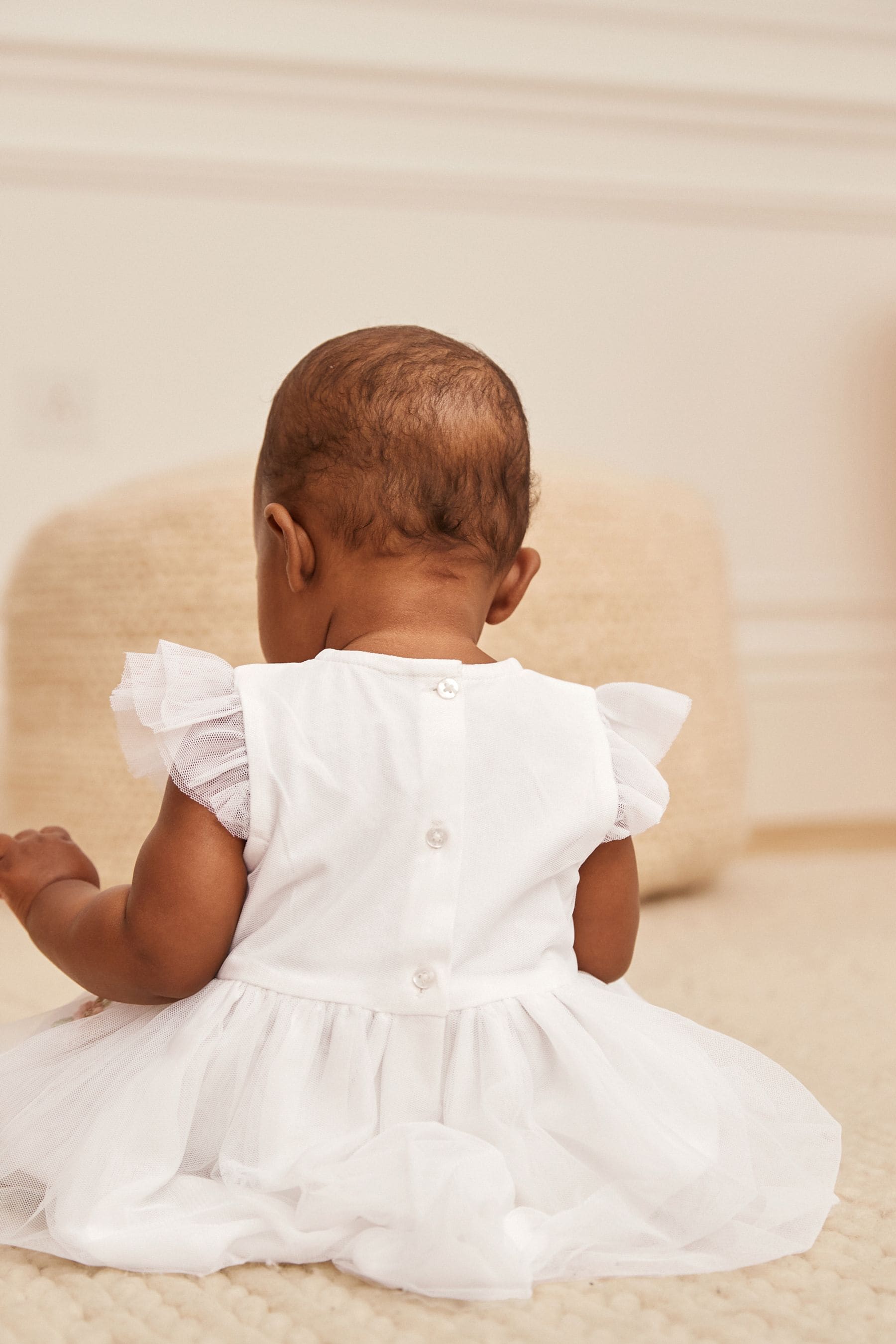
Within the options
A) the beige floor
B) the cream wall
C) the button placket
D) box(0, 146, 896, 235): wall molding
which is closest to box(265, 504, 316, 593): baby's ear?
the button placket

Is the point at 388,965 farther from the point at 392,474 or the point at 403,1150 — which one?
the point at 392,474

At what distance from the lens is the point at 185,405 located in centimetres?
186

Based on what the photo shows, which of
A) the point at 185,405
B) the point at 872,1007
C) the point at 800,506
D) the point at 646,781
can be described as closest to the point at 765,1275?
the point at 646,781

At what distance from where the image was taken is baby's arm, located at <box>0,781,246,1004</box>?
64 centimetres

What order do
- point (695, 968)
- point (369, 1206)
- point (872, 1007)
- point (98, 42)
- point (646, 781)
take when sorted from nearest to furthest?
point (369, 1206)
point (646, 781)
point (872, 1007)
point (695, 968)
point (98, 42)

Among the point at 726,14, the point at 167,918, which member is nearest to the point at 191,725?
the point at 167,918

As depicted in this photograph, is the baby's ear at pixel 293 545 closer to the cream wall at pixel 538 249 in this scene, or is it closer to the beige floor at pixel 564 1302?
the beige floor at pixel 564 1302

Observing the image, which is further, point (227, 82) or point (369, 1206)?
point (227, 82)

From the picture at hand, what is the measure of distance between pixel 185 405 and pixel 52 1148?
1382mm

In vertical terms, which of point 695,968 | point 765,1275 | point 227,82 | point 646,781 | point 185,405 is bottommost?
point 695,968

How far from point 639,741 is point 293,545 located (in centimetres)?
22

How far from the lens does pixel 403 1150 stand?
23.4 inches

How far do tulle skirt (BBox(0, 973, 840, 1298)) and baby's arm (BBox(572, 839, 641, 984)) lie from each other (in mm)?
53

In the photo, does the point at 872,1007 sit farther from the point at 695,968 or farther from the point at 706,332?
the point at 706,332
